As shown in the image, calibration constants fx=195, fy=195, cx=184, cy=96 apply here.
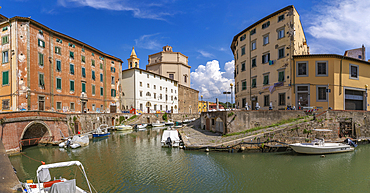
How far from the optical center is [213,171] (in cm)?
1455

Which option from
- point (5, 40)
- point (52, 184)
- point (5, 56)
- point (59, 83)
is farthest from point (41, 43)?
point (52, 184)

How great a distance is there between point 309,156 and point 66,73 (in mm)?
39440

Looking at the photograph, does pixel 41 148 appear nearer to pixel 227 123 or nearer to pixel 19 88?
pixel 19 88

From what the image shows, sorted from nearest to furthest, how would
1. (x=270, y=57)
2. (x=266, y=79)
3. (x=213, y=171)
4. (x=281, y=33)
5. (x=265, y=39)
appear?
1. (x=213, y=171)
2. (x=281, y=33)
3. (x=270, y=57)
4. (x=266, y=79)
5. (x=265, y=39)

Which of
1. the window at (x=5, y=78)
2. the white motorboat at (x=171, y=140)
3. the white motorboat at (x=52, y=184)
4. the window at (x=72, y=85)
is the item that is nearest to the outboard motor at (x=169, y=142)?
the white motorboat at (x=171, y=140)

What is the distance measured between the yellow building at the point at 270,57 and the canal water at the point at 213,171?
11.5 metres

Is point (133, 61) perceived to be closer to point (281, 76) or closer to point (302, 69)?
point (281, 76)

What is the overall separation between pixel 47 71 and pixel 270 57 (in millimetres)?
36049

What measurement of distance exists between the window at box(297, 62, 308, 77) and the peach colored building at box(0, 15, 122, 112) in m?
38.4

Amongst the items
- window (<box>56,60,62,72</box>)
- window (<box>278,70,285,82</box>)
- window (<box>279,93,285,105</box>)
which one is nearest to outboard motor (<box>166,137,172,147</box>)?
window (<box>279,93,285,105</box>)

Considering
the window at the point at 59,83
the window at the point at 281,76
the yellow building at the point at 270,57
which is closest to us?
the yellow building at the point at 270,57

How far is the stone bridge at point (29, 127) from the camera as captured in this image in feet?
65.0

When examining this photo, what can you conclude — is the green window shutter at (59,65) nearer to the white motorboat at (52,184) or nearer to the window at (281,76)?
the white motorboat at (52,184)

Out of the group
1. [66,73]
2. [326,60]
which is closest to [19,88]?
[66,73]
